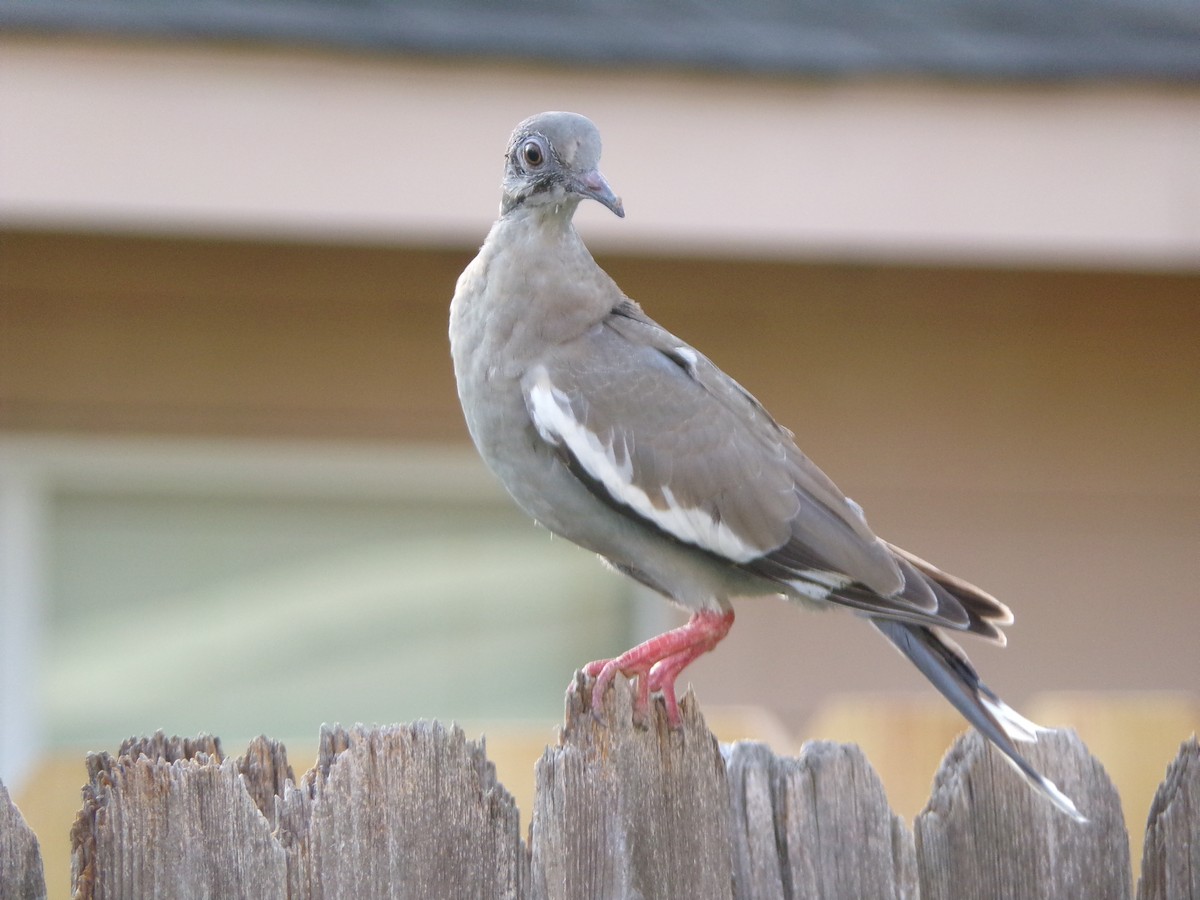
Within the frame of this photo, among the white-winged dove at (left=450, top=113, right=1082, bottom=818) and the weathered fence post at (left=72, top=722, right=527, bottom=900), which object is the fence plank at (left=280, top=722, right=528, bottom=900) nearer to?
the weathered fence post at (left=72, top=722, right=527, bottom=900)

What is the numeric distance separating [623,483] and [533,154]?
2.50 feet

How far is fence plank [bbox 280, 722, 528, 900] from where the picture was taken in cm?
213

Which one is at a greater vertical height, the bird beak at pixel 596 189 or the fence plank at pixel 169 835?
the bird beak at pixel 596 189

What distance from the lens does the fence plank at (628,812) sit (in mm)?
2164

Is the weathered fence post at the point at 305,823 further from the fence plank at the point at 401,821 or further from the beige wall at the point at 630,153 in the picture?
the beige wall at the point at 630,153

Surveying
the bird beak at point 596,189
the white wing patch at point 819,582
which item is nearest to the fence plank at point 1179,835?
the white wing patch at point 819,582

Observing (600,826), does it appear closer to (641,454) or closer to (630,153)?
(641,454)

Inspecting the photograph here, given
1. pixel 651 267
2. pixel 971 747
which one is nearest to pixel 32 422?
pixel 651 267

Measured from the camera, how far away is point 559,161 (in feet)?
10.1

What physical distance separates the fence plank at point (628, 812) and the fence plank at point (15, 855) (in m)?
0.71

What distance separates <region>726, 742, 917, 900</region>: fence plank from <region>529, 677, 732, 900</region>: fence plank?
4 centimetres

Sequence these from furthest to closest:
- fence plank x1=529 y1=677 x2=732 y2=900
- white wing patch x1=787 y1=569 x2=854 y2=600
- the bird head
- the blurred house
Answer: the blurred house < the bird head < white wing patch x1=787 y1=569 x2=854 y2=600 < fence plank x1=529 y1=677 x2=732 y2=900

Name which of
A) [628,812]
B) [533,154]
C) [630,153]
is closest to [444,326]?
[630,153]

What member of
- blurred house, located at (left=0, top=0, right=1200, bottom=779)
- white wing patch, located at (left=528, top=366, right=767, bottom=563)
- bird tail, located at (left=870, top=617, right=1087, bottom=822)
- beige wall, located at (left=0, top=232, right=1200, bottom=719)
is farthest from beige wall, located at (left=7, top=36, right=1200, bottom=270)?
bird tail, located at (left=870, top=617, right=1087, bottom=822)
